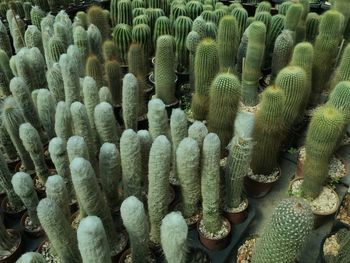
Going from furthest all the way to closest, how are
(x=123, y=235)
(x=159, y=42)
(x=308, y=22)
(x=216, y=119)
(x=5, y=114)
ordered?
1. (x=308, y=22)
2. (x=159, y=42)
3. (x=216, y=119)
4. (x=5, y=114)
5. (x=123, y=235)

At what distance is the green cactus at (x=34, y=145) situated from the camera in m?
2.29

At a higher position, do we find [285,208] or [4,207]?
[285,208]

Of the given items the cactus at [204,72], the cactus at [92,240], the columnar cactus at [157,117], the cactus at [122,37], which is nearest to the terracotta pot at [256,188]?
the cactus at [204,72]

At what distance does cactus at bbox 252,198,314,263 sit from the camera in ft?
5.22

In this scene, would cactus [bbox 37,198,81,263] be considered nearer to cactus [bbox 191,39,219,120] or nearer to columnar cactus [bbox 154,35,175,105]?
cactus [bbox 191,39,219,120]

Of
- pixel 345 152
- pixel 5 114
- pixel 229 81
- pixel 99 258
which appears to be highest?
pixel 229 81

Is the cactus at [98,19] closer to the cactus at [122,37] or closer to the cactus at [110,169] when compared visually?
the cactus at [122,37]

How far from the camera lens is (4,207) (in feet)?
8.25

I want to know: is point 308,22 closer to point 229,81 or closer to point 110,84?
point 229,81

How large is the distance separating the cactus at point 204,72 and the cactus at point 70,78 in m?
1.02

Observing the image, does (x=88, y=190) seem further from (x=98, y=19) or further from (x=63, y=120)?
(x=98, y=19)

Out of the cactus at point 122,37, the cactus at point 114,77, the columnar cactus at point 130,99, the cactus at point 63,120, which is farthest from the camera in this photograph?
the cactus at point 122,37

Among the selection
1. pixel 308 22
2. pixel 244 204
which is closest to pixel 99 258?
pixel 244 204

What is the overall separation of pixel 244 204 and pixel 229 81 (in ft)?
2.97
